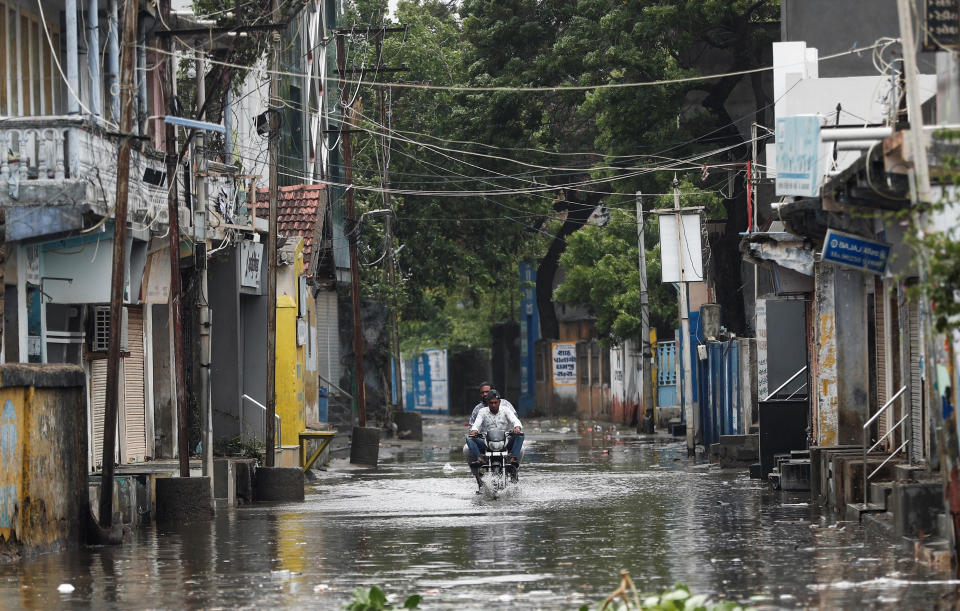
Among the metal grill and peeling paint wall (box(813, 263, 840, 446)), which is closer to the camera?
the metal grill

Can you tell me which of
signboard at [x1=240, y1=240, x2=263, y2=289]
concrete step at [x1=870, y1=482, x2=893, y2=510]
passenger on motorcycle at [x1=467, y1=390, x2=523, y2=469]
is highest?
signboard at [x1=240, y1=240, x2=263, y2=289]

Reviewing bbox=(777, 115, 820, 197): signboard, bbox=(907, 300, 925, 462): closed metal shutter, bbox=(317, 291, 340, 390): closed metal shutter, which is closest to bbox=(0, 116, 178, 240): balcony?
bbox=(777, 115, 820, 197): signboard

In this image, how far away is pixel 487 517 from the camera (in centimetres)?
2022

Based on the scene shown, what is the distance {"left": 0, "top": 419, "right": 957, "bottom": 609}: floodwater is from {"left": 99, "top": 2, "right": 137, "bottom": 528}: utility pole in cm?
90

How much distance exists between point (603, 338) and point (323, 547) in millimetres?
35568

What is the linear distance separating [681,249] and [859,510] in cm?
1846

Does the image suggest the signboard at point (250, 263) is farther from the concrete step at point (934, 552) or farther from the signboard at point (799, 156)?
the concrete step at point (934, 552)

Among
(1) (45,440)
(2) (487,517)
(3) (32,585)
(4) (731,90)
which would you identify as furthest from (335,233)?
(3) (32,585)

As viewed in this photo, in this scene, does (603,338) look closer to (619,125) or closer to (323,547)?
(619,125)

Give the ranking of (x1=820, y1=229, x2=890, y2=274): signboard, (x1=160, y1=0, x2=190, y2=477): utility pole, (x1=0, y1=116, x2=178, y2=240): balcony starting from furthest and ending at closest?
1. (x1=160, y1=0, x2=190, y2=477): utility pole
2. (x1=0, y1=116, x2=178, y2=240): balcony
3. (x1=820, y1=229, x2=890, y2=274): signboard

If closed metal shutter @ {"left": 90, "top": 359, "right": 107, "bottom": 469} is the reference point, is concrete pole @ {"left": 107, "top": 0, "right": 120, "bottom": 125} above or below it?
above

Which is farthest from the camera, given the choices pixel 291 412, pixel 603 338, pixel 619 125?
pixel 603 338

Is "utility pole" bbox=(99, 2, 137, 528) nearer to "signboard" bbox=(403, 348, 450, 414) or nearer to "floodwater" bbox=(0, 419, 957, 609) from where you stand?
"floodwater" bbox=(0, 419, 957, 609)

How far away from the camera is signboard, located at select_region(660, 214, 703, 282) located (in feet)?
117
